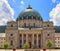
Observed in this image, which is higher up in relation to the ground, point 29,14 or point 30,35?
point 29,14

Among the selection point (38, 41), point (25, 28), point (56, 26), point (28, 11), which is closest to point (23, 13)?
point (28, 11)

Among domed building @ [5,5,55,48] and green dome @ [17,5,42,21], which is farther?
green dome @ [17,5,42,21]

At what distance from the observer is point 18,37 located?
83812mm

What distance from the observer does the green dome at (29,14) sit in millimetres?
92062

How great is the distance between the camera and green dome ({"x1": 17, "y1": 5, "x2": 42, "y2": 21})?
92.1 meters

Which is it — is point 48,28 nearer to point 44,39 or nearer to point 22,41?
point 44,39

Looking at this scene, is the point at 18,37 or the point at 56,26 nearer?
the point at 18,37

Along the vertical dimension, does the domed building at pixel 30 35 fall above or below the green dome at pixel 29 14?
below

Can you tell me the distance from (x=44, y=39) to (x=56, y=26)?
3980cm

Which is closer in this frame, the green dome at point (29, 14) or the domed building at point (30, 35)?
the domed building at point (30, 35)

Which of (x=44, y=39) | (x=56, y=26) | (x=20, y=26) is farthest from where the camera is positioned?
(x=56, y=26)

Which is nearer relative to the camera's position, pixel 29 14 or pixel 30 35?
pixel 30 35

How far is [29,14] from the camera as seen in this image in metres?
92.8

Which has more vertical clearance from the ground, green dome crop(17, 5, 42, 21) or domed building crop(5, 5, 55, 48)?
green dome crop(17, 5, 42, 21)
